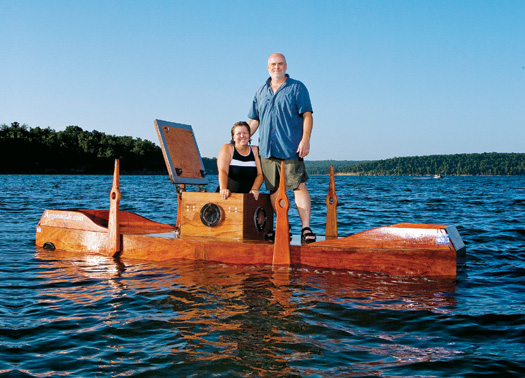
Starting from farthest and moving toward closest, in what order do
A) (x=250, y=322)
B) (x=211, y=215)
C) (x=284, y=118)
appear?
(x=211, y=215) → (x=284, y=118) → (x=250, y=322)

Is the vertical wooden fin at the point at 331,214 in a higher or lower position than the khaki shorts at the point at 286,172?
lower

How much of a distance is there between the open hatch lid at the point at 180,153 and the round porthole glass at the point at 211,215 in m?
1.04

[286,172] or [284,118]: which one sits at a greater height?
[284,118]

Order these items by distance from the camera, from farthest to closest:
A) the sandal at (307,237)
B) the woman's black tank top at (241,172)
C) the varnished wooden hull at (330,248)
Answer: the woman's black tank top at (241,172) → the sandal at (307,237) → the varnished wooden hull at (330,248)

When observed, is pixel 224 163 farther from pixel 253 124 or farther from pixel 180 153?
pixel 180 153

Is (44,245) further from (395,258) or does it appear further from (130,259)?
(395,258)

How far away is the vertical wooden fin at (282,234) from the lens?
719cm

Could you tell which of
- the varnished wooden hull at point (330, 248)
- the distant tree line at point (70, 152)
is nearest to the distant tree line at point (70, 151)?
the distant tree line at point (70, 152)

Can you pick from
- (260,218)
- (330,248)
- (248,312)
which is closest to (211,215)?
(260,218)

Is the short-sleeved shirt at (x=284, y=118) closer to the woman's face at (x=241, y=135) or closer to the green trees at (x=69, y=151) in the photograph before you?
the woman's face at (x=241, y=135)

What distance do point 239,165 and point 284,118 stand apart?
1.10 m

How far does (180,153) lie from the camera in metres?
9.12

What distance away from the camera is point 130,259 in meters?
8.44

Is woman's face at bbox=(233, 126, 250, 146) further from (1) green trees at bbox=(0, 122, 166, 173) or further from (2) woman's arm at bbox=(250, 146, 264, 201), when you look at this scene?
(1) green trees at bbox=(0, 122, 166, 173)
